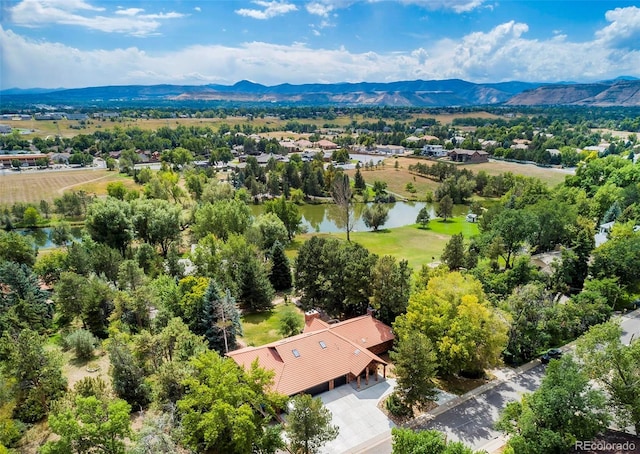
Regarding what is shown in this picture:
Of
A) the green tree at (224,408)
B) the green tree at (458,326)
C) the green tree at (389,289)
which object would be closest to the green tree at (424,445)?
the green tree at (224,408)

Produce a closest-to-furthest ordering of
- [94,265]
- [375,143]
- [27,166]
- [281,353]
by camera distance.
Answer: [281,353]
[94,265]
[27,166]
[375,143]

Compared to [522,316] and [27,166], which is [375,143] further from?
[522,316]

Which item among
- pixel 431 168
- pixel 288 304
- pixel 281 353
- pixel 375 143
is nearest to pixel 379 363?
pixel 281 353

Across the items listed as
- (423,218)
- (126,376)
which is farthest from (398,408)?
(423,218)

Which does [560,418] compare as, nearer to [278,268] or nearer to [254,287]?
[254,287]

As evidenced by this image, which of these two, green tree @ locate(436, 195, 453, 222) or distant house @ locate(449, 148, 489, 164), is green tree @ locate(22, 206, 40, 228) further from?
distant house @ locate(449, 148, 489, 164)
